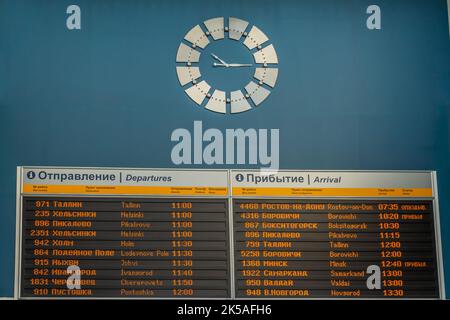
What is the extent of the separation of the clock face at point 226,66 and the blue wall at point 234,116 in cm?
7

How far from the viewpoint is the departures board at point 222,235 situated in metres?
6.39

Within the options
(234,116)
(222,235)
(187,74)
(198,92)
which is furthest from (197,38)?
(222,235)

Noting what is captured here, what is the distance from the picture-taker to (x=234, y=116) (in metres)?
6.79

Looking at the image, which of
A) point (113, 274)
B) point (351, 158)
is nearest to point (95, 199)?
point (113, 274)

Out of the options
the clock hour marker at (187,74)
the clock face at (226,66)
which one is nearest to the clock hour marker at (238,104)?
the clock face at (226,66)

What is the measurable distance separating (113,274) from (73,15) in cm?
194

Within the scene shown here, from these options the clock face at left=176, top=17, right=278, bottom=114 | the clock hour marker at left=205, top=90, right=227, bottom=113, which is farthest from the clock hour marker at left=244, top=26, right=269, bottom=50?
the clock hour marker at left=205, top=90, right=227, bottom=113

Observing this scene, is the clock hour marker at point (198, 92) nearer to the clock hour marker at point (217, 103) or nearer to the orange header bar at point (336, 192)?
the clock hour marker at point (217, 103)

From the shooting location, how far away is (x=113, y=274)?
6.38 metres

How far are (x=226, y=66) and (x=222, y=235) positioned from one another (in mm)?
1255

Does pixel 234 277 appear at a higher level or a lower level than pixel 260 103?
lower

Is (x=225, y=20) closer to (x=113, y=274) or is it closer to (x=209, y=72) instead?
(x=209, y=72)

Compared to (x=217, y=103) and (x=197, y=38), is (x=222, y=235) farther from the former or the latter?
(x=197, y=38)
